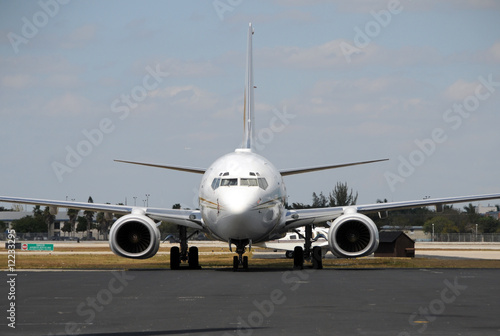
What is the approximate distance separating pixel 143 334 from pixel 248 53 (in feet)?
101

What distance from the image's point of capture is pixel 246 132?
125 feet

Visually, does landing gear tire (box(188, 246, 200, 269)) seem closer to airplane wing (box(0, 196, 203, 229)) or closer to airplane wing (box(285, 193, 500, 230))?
airplane wing (box(0, 196, 203, 229))

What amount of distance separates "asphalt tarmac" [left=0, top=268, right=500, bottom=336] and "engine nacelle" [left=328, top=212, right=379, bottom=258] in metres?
5.50

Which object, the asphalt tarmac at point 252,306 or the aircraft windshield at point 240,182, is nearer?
the asphalt tarmac at point 252,306

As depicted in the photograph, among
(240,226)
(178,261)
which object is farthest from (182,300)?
(178,261)

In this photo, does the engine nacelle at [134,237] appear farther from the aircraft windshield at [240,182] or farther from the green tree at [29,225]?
the green tree at [29,225]

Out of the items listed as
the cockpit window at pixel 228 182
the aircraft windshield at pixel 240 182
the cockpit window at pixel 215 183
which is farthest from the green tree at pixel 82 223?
the cockpit window at pixel 228 182

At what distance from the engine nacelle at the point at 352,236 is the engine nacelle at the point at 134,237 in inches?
255

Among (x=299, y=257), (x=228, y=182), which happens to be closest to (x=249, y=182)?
(x=228, y=182)

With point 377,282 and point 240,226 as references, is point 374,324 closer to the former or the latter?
point 377,282

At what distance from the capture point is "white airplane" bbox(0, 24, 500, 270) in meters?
28.8

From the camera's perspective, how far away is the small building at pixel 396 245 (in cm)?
5169

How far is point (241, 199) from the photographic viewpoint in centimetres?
2841

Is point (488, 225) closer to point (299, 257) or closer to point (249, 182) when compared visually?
point (299, 257)
